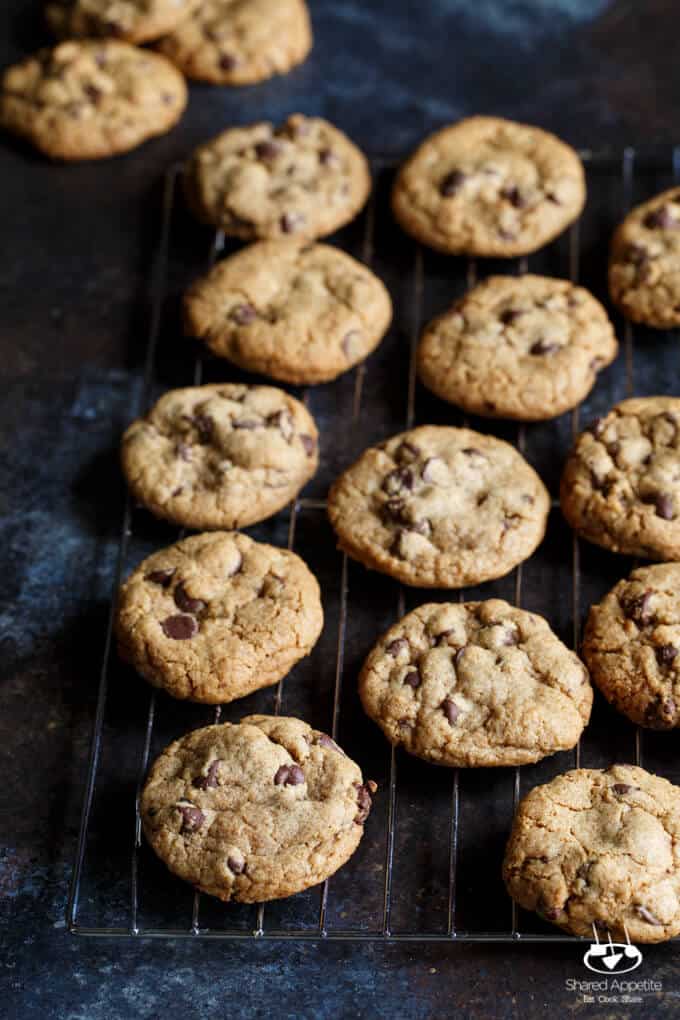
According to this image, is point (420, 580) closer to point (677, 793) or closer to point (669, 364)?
point (677, 793)

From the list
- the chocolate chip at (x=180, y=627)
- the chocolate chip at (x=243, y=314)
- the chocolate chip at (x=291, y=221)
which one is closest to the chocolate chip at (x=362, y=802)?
the chocolate chip at (x=180, y=627)

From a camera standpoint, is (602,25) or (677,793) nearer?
(677,793)

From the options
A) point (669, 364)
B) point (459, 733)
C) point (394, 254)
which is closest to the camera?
point (459, 733)

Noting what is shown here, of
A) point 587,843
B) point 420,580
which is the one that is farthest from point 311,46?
point 587,843

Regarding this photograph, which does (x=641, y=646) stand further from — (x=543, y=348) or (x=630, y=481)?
(x=543, y=348)

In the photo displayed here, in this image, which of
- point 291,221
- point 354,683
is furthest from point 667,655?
point 291,221
